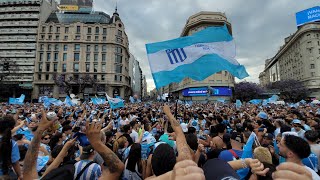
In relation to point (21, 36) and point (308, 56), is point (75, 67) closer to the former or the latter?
point (21, 36)

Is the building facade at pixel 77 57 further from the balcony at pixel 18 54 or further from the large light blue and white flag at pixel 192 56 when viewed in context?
the large light blue and white flag at pixel 192 56

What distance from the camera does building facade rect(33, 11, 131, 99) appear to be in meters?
64.6

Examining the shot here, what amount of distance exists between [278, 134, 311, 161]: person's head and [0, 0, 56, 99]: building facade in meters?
75.6

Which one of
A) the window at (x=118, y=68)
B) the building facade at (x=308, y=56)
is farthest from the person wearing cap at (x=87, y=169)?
the building facade at (x=308, y=56)

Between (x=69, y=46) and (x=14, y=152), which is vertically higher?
(x=69, y=46)

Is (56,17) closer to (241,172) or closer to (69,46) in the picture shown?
(69,46)

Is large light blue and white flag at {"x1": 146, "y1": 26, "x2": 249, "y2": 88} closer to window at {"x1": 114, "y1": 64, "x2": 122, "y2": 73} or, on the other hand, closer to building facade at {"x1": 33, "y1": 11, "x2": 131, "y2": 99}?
building facade at {"x1": 33, "y1": 11, "x2": 131, "y2": 99}

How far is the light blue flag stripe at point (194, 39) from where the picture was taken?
770cm

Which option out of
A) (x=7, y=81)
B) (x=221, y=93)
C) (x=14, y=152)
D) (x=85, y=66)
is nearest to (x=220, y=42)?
(x=14, y=152)

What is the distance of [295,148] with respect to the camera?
2.33 meters

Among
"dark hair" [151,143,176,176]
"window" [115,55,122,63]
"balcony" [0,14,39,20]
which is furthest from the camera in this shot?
"window" [115,55,122,63]

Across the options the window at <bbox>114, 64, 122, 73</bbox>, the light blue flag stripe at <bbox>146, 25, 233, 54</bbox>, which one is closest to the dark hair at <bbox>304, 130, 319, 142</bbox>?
the light blue flag stripe at <bbox>146, 25, 233, 54</bbox>

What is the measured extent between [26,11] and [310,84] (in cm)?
9243

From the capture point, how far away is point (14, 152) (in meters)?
3.33
